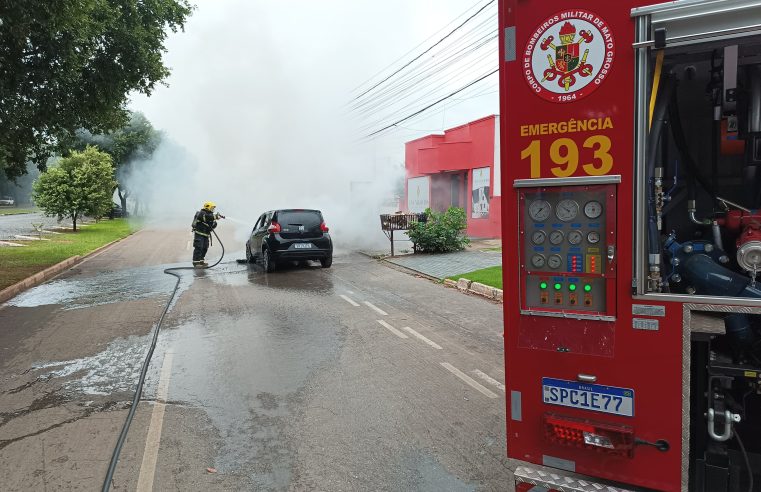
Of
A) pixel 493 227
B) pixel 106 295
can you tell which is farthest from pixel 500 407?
pixel 493 227

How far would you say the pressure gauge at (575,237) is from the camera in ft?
7.38

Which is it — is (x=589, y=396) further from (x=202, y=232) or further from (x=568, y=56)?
(x=202, y=232)

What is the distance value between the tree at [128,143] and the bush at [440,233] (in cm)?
3285

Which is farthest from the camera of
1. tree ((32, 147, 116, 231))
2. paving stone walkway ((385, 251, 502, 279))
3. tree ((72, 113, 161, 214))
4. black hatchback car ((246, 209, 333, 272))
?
tree ((72, 113, 161, 214))

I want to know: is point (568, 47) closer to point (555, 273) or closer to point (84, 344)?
point (555, 273)

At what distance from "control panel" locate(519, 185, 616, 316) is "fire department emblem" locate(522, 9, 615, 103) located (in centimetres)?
Result: 43

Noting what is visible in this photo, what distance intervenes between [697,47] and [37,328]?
8.63m

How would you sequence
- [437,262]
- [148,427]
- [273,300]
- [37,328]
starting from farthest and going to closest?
[437,262], [273,300], [37,328], [148,427]

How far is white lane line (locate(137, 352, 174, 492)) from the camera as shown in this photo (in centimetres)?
334

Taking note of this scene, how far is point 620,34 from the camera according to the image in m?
2.12

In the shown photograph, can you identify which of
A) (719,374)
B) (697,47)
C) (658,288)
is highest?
(697,47)

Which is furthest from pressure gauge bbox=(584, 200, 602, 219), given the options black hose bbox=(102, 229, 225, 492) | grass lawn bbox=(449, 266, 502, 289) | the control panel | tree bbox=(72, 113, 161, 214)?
tree bbox=(72, 113, 161, 214)

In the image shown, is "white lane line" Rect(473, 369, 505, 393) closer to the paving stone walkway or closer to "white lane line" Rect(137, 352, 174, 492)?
"white lane line" Rect(137, 352, 174, 492)


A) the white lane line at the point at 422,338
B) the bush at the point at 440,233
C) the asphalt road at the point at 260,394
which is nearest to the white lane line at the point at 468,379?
the asphalt road at the point at 260,394
